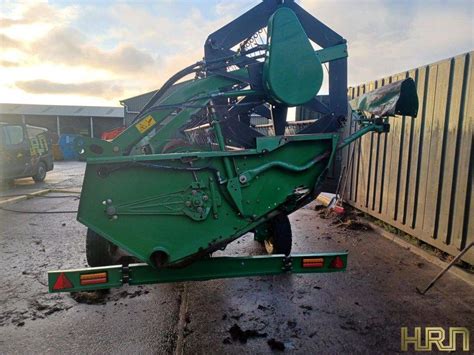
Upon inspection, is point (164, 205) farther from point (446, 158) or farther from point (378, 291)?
point (446, 158)

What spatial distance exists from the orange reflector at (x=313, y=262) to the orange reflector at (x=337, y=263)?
10 cm

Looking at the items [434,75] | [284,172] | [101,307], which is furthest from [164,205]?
[434,75]

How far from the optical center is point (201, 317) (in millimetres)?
3104

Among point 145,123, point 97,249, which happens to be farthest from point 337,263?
point 97,249

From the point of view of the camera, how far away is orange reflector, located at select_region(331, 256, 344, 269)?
117 inches

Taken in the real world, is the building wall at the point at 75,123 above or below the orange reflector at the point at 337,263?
above

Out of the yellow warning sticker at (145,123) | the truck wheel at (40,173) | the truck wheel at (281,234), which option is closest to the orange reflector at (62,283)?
the yellow warning sticker at (145,123)

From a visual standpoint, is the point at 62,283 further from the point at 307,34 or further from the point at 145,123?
the point at 307,34

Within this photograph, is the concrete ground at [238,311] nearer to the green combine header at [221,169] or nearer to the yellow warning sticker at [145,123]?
the green combine header at [221,169]

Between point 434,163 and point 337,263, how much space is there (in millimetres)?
2485

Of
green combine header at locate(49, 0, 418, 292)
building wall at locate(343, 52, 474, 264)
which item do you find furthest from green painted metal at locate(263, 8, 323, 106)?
building wall at locate(343, 52, 474, 264)

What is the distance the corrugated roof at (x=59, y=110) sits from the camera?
2776 centimetres

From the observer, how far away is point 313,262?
2.96 m

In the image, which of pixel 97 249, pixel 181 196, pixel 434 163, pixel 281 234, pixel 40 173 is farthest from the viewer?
pixel 40 173
